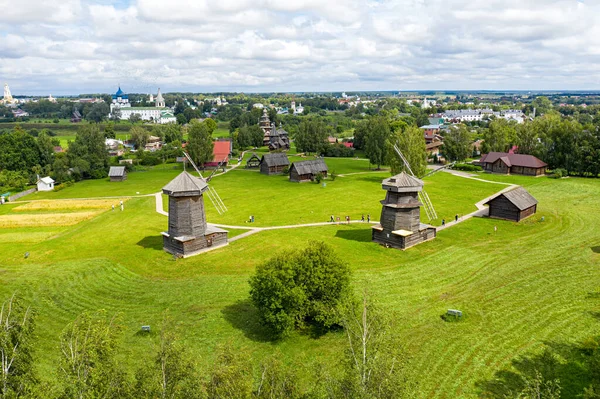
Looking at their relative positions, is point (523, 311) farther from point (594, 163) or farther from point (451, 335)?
point (594, 163)

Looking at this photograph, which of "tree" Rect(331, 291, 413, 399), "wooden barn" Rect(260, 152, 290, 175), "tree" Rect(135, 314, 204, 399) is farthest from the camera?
"wooden barn" Rect(260, 152, 290, 175)

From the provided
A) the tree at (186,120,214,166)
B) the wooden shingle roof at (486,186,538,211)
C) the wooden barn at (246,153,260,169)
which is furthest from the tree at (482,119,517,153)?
the tree at (186,120,214,166)

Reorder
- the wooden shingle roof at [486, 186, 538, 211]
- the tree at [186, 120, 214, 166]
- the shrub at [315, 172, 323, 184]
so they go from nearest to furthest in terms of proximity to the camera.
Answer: the wooden shingle roof at [486, 186, 538, 211] < the shrub at [315, 172, 323, 184] < the tree at [186, 120, 214, 166]

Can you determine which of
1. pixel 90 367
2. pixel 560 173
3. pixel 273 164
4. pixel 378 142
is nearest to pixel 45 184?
pixel 273 164

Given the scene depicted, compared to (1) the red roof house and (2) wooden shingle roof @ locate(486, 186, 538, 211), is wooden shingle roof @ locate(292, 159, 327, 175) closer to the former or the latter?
(1) the red roof house

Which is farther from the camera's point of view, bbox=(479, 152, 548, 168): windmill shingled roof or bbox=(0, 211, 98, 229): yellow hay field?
bbox=(479, 152, 548, 168): windmill shingled roof

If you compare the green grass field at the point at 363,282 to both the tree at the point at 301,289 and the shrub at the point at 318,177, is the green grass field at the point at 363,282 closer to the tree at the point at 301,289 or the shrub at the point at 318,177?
the tree at the point at 301,289

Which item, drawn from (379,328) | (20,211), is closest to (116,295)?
(379,328)

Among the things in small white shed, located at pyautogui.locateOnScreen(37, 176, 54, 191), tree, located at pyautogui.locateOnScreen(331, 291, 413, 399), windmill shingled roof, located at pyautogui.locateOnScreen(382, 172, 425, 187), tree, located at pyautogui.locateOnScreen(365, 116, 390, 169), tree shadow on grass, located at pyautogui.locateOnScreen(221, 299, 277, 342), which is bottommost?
tree shadow on grass, located at pyautogui.locateOnScreen(221, 299, 277, 342)

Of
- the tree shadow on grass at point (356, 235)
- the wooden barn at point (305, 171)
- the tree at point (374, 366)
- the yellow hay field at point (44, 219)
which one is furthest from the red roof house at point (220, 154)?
the tree at point (374, 366)
